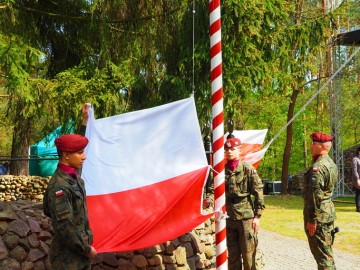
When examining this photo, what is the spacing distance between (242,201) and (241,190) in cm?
13

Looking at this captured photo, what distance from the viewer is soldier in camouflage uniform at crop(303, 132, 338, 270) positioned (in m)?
6.87

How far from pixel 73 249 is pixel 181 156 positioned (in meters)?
1.82

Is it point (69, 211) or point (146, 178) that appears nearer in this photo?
point (69, 211)

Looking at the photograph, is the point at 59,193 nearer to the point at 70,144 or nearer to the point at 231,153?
the point at 70,144

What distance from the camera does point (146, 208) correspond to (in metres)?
6.04

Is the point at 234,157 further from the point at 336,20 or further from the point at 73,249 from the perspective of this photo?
the point at 336,20

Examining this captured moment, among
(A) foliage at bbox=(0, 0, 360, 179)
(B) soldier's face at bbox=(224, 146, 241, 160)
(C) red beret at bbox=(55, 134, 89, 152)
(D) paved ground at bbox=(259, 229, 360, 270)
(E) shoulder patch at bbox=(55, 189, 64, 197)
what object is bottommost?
(D) paved ground at bbox=(259, 229, 360, 270)

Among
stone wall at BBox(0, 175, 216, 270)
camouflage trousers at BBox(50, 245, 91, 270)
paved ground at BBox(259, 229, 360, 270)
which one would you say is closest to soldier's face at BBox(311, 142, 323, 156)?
stone wall at BBox(0, 175, 216, 270)

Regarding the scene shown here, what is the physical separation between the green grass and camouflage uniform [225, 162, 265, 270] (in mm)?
4053

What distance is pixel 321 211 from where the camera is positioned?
6887 millimetres

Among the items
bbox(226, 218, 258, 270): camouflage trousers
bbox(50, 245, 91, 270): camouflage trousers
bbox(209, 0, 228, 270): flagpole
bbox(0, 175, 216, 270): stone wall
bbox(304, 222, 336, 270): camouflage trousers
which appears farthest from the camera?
bbox(226, 218, 258, 270): camouflage trousers

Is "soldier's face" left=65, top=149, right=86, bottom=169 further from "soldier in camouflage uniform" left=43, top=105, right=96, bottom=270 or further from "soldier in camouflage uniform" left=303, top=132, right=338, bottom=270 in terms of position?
"soldier in camouflage uniform" left=303, top=132, right=338, bottom=270

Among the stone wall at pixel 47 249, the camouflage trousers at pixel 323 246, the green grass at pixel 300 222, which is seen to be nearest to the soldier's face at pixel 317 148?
the camouflage trousers at pixel 323 246

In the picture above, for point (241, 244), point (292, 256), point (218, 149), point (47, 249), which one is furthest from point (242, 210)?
point (292, 256)
